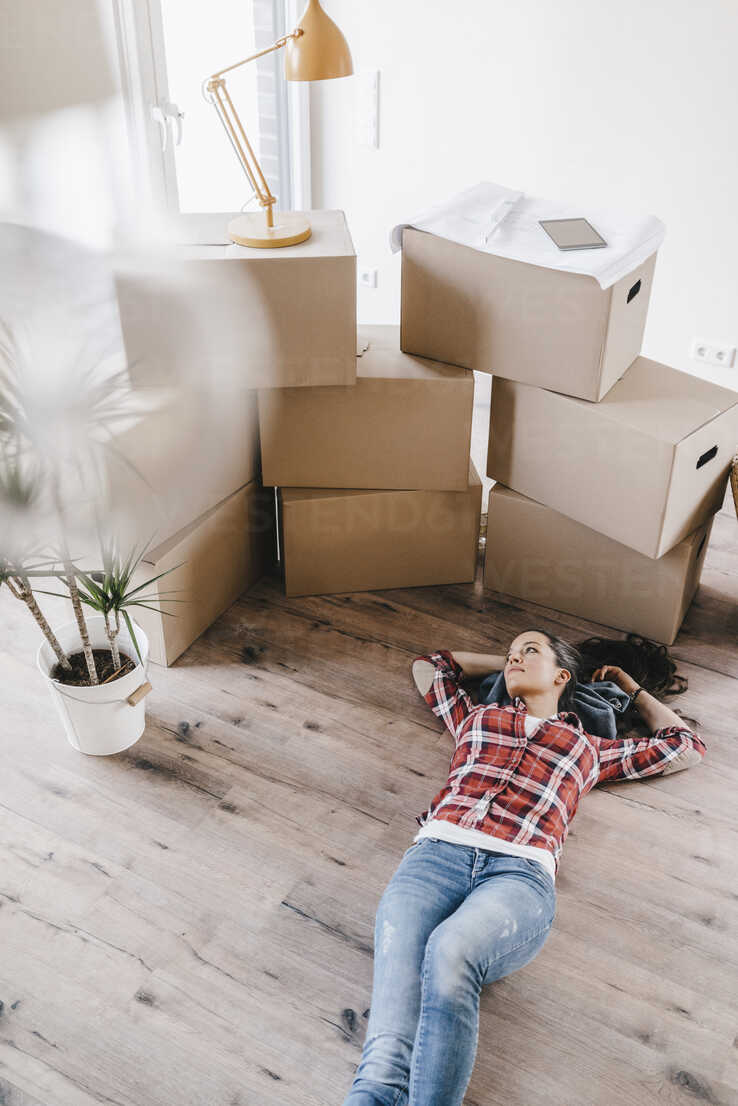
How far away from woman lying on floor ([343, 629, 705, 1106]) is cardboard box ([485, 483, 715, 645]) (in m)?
0.24

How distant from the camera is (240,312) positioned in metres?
1.80

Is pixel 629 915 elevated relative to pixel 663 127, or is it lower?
lower

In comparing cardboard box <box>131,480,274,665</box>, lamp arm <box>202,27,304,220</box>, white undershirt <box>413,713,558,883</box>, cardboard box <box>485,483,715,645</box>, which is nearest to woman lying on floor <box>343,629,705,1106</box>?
white undershirt <box>413,713,558,883</box>

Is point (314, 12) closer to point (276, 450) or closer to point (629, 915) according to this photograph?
point (276, 450)

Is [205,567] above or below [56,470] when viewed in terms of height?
below

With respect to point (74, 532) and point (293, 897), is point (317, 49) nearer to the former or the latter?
point (74, 532)

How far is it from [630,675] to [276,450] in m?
0.91

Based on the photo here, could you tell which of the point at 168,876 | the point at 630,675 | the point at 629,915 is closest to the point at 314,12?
the point at 630,675

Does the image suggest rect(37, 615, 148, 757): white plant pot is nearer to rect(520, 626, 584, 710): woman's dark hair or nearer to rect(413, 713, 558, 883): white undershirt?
rect(413, 713, 558, 883): white undershirt

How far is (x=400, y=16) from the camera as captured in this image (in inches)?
111

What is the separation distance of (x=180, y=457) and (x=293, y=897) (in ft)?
2.89

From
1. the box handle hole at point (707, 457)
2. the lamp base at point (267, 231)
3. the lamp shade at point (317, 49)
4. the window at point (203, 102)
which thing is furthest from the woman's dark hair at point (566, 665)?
the window at point (203, 102)

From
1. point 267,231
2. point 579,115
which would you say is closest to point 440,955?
point 267,231

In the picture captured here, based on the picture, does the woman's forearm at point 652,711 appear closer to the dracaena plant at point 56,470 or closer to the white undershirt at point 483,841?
the white undershirt at point 483,841
